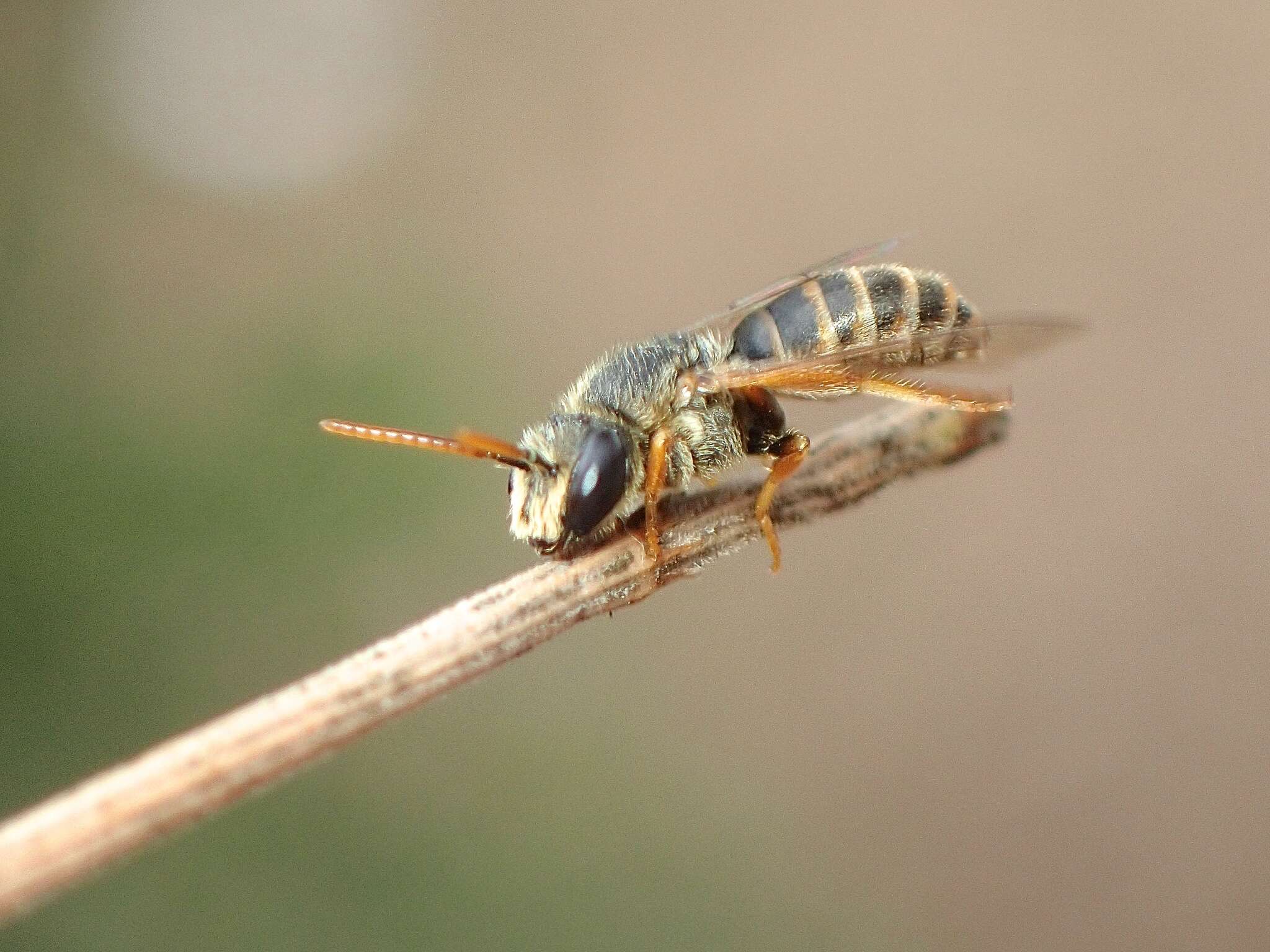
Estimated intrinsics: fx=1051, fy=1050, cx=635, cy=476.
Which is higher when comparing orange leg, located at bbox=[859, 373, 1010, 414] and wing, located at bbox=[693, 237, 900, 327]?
wing, located at bbox=[693, 237, 900, 327]

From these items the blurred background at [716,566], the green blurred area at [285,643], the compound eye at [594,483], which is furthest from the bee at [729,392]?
the green blurred area at [285,643]

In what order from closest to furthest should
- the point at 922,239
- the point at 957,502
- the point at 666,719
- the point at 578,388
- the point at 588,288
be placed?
the point at 578,388 < the point at 666,719 < the point at 957,502 < the point at 922,239 < the point at 588,288

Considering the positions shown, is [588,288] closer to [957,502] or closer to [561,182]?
[561,182]

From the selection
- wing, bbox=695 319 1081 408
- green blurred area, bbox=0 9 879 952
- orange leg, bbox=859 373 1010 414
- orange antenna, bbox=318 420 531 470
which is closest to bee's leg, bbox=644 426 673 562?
wing, bbox=695 319 1081 408

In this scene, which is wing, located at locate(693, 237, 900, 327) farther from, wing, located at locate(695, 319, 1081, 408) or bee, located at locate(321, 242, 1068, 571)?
wing, located at locate(695, 319, 1081, 408)

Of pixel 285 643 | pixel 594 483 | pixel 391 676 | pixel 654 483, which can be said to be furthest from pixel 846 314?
pixel 285 643

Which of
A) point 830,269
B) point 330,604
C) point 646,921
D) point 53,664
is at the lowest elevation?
point 646,921

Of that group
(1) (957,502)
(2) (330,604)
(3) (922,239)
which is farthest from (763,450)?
(3) (922,239)
